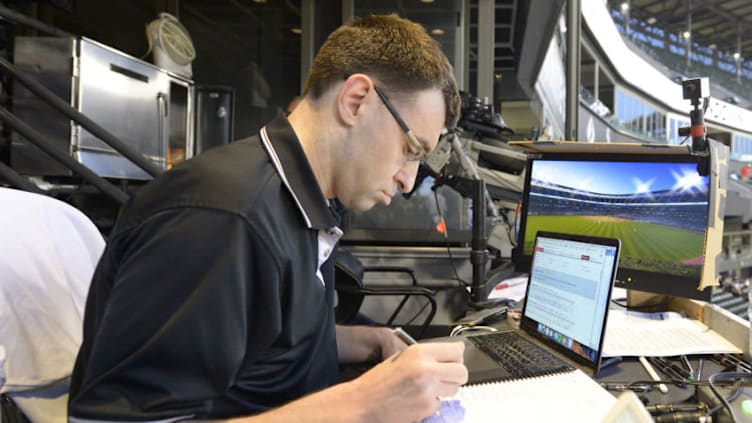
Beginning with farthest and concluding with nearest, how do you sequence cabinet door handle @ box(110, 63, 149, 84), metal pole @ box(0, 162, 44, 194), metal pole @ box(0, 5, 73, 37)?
cabinet door handle @ box(110, 63, 149, 84) → metal pole @ box(0, 5, 73, 37) → metal pole @ box(0, 162, 44, 194)

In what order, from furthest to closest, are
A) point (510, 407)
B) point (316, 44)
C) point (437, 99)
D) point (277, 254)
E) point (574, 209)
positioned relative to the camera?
1. point (316, 44)
2. point (574, 209)
3. point (437, 99)
4. point (510, 407)
5. point (277, 254)

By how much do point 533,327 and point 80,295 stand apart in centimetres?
109

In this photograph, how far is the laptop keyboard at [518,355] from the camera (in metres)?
0.99

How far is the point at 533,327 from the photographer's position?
1.26m

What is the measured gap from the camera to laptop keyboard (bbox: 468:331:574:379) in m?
0.99

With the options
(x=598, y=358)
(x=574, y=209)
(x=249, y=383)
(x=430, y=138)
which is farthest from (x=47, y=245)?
(x=574, y=209)

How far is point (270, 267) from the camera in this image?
647 millimetres

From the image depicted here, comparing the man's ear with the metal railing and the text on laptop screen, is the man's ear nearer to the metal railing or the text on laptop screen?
the text on laptop screen

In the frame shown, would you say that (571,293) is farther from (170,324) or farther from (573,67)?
(573,67)

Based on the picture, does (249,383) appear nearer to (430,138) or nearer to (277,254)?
(277,254)

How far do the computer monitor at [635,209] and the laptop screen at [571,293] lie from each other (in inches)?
10.5

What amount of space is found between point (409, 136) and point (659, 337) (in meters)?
0.93

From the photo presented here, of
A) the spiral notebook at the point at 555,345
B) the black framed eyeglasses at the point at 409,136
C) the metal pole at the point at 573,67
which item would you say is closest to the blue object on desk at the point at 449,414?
the spiral notebook at the point at 555,345

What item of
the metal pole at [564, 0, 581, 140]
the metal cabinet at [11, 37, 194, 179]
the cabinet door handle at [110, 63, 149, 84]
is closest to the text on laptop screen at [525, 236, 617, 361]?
the metal pole at [564, 0, 581, 140]
